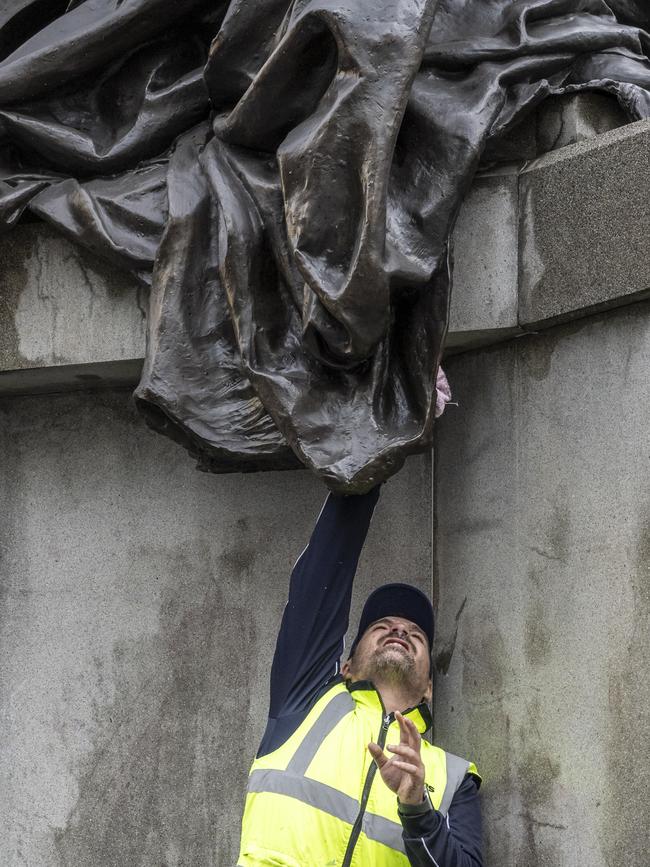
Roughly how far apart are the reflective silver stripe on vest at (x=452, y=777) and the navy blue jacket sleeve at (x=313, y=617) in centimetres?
48

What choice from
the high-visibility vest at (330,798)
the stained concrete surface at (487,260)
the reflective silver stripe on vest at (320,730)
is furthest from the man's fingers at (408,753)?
the stained concrete surface at (487,260)

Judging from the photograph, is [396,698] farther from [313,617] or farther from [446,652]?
[313,617]

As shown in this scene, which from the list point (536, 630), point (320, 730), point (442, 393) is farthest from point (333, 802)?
point (442, 393)

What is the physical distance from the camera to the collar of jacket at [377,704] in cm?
488

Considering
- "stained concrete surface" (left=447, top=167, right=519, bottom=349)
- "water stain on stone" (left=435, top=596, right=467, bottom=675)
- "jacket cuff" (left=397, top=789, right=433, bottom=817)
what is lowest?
"water stain on stone" (left=435, top=596, right=467, bottom=675)

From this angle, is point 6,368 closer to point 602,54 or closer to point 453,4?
point 453,4

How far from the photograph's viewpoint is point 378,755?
4141mm

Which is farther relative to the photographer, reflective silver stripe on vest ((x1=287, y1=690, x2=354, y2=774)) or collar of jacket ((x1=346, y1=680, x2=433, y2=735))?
collar of jacket ((x1=346, y1=680, x2=433, y2=735))

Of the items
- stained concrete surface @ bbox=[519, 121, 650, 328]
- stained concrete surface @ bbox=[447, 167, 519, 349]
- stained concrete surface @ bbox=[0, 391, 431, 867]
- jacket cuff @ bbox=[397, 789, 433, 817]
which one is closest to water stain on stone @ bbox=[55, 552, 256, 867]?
stained concrete surface @ bbox=[0, 391, 431, 867]

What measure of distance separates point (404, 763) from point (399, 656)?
771mm

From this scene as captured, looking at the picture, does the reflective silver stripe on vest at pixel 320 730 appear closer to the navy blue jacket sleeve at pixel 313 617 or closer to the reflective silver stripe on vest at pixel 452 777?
the navy blue jacket sleeve at pixel 313 617

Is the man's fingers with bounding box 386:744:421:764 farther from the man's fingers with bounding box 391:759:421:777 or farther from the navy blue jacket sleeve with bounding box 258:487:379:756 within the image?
the navy blue jacket sleeve with bounding box 258:487:379:756

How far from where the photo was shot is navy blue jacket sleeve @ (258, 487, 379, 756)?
15.7 feet

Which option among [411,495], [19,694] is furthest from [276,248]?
[19,694]
